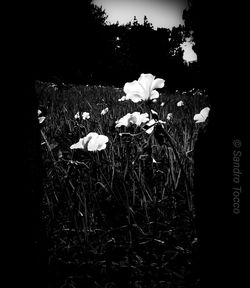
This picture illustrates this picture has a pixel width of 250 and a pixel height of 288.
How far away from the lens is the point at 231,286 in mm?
480

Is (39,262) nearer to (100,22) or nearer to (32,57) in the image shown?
(32,57)

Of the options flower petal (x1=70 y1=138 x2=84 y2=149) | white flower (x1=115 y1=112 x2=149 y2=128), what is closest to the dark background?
flower petal (x1=70 y1=138 x2=84 y2=149)

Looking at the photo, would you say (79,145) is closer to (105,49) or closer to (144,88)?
(144,88)

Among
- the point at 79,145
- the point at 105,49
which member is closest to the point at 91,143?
the point at 79,145

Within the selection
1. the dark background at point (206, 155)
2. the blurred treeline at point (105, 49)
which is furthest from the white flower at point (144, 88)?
the blurred treeline at point (105, 49)

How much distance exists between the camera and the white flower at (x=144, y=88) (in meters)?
1.47

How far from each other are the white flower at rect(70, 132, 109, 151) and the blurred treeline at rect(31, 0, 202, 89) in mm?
15330

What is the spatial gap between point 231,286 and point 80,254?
0.61 metres

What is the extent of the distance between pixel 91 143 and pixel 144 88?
438 millimetres

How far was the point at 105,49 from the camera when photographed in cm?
3197

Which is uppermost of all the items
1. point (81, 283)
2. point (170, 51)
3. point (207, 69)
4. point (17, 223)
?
point (170, 51)

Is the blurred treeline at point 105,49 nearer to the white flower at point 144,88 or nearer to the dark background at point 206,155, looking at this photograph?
the white flower at point 144,88

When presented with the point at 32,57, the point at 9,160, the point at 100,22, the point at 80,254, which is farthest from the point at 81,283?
the point at 100,22
